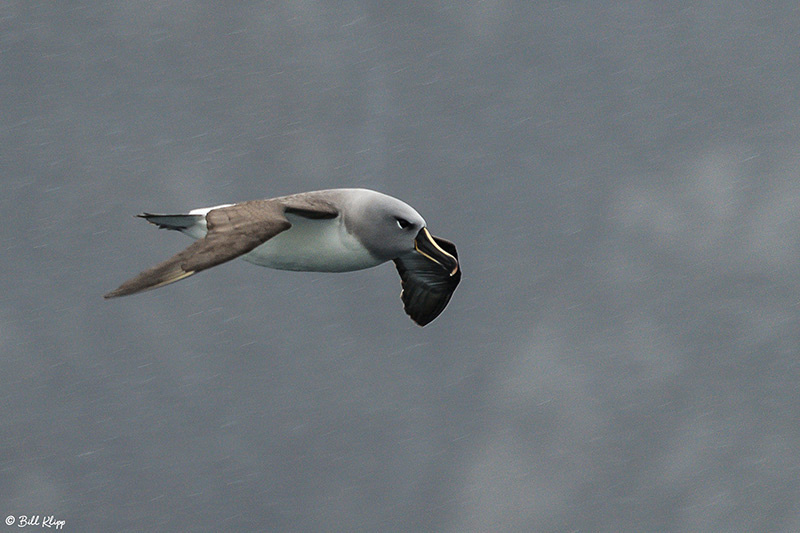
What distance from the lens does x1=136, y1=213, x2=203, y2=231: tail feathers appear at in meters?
13.9

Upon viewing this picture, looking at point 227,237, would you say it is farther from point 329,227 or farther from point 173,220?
point 173,220

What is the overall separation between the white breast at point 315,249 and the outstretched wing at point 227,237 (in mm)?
293

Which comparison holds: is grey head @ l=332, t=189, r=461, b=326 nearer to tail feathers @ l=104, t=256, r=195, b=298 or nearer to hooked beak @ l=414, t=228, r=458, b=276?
hooked beak @ l=414, t=228, r=458, b=276

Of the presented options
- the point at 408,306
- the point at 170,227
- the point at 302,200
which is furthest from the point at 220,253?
the point at 408,306

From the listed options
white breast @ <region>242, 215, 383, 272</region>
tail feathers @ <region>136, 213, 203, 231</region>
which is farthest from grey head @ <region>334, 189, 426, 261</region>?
tail feathers @ <region>136, 213, 203, 231</region>

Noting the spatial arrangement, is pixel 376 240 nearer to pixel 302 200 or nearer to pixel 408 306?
pixel 302 200

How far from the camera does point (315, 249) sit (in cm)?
1328

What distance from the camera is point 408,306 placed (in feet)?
51.5

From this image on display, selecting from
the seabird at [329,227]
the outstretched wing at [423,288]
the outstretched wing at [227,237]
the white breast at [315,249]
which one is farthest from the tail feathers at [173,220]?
the outstretched wing at [423,288]

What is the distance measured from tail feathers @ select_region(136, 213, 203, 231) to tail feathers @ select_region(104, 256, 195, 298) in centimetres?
290

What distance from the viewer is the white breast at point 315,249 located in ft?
43.3

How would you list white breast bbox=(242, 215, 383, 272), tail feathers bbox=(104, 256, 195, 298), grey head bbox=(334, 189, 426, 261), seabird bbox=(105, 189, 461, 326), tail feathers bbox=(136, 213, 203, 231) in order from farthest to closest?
tail feathers bbox=(136, 213, 203, 231)
white breast bbox=(242, 215, 383, 272)
grey head bbox=(334, 189, 426, 261)
seabird bbox=(105, 189, 461, 326)
tail feathers bbox=(104, 256, 195, 298)

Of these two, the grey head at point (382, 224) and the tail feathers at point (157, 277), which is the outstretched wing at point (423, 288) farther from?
the tail feathers at point (157, 277)

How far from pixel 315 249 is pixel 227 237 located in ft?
5.69
